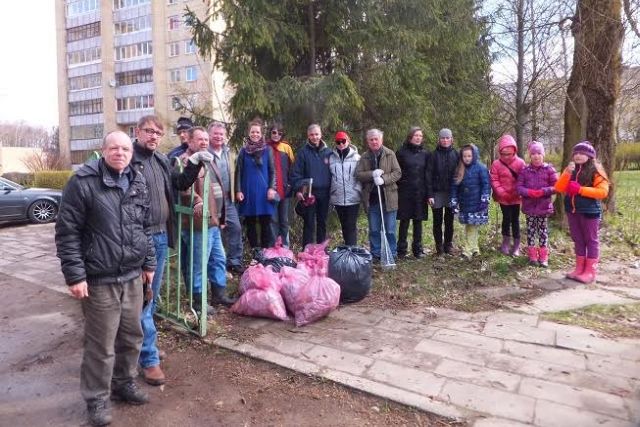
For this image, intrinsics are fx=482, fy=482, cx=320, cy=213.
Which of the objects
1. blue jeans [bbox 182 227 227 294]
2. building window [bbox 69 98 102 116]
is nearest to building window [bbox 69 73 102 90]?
building window [bbox 69 98 102 116]

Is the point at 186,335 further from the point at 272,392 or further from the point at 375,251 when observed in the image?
the point at 375,251

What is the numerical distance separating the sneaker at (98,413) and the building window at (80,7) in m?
50.0

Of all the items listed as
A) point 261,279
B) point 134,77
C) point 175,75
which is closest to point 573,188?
point 261,279

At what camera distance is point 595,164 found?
5.36 meters

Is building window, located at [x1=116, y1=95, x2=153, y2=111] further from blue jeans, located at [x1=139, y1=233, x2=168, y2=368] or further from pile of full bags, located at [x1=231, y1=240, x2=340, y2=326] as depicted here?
blue jeans, located at [x1=139, y1=233, x2=168, y2=368]

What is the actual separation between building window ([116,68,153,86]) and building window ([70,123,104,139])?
4.61 m

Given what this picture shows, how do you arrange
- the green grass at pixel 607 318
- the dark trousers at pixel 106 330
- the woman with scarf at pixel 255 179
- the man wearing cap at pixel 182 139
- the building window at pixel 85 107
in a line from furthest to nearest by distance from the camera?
the building window at pixel 85 107
the woman with scarf at pixel 255 179
the man wearing cap at pixel 182 139
the green grass at pixel 607 318
the dark trousers at pixel 106 330

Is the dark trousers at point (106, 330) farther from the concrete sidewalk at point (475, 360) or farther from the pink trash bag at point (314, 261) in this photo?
the pink trash bag at point (314, 261)

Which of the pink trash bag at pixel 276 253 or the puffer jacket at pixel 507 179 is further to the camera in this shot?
the puffer jacket at pixel 507 179

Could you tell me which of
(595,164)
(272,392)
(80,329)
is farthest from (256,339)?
(595,164)

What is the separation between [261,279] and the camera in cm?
453

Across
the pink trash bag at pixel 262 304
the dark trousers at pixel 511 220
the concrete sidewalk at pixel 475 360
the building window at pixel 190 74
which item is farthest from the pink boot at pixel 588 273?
the building window at pixel 190 74

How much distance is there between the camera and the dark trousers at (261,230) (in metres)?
5.93

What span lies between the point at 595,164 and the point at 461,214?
1.63 meters
